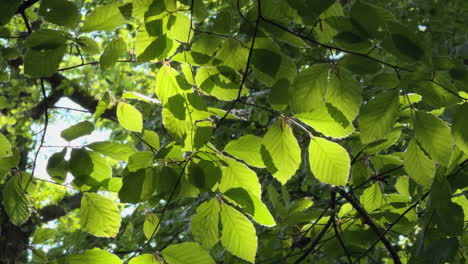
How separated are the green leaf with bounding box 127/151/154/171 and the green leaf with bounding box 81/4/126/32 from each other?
0.25 meters

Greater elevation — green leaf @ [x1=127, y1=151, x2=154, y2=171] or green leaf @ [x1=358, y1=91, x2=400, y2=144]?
green leaf @ [x1=358, y1=91, x2=400, y2=144]

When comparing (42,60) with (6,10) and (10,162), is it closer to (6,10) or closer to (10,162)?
(6,10)

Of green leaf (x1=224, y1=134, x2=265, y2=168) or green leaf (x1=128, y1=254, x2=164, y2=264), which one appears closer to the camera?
green leaf (x1=128, y1=254, x2=164, y2=264)

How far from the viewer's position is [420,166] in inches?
35.3

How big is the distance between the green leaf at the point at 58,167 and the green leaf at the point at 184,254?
322 millimetres

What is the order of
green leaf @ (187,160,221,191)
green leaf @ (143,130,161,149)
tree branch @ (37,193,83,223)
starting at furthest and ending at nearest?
tree branch @ (37,193,83,223) < green leaf @ (143,130,161,149) < green leaf @ (187,160,221,191)

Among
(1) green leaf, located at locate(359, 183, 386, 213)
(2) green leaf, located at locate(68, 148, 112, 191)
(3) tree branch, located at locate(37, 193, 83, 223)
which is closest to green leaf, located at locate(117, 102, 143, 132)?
(2) green leaf, located at locate(68, 148, 112, 191)

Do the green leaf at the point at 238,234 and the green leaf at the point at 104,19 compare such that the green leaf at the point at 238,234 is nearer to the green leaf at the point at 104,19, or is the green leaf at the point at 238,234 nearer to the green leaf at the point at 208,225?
the green leaf at the point at 208,225

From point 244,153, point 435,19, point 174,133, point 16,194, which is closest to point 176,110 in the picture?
point 174,133

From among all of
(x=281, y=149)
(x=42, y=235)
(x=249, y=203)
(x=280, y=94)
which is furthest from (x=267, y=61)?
(x=42, y=235)

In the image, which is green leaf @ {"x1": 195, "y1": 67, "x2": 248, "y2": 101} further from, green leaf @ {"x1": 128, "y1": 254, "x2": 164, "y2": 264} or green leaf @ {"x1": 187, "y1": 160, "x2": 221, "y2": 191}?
green leaf @ {"x1": 128, "y1": 254, "x2": 164, "y2": 264}

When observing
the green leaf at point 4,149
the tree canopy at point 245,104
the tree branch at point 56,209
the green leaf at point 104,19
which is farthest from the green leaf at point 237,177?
the tree branch at point 56,209

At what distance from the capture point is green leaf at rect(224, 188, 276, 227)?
2.82 ft

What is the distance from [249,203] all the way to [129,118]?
363 mm
